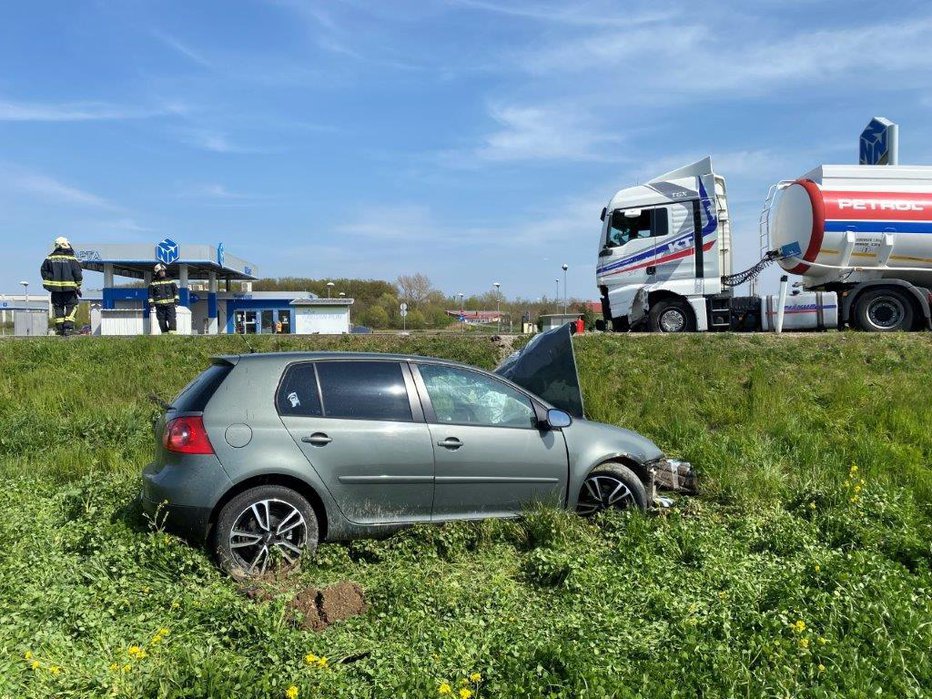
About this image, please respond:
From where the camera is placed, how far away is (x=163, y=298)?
54.0 feet

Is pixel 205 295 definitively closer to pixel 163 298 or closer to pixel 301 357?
pixel 163 298

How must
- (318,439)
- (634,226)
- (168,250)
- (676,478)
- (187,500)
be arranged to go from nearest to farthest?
(187,500), (318,439), (676,478), (634,226), (168,250)

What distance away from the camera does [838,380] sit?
993 cm

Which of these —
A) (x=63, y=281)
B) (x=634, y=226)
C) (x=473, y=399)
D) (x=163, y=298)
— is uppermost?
(x=634, y=226)

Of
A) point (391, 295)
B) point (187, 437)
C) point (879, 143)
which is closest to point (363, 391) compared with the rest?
point (187, 437)

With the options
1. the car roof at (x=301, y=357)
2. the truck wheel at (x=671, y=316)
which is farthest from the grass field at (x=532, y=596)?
the truck wheel at (x=671, y=316)

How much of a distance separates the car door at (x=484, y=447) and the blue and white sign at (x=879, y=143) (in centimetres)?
1475

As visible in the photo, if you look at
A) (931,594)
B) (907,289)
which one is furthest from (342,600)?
(907,289)

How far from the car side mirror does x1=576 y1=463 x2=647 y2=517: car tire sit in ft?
1.55

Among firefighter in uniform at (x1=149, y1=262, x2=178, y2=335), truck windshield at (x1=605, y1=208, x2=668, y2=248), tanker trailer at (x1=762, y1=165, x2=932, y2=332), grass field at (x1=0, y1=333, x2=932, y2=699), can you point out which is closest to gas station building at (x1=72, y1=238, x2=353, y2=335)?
firefighter in uniform at (x1=149, y1=262, x2=178, y2=335)

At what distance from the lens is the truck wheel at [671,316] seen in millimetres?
14359

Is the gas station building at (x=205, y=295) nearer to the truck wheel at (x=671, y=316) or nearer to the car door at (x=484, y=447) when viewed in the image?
the truck wheel at (x=671, y=316)

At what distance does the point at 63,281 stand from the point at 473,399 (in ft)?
40.0

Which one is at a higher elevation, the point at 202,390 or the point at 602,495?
the point at 202,390
